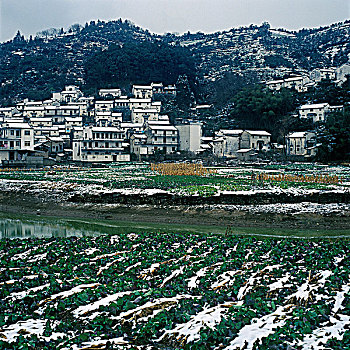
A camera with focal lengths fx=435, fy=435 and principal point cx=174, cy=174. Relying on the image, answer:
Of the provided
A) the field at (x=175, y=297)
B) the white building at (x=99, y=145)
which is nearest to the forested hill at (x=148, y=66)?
the white building at (x=99, y=145)

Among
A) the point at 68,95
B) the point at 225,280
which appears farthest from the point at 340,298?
the point at 68,95

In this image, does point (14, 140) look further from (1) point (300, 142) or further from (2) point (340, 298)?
(2) point (340, 298)

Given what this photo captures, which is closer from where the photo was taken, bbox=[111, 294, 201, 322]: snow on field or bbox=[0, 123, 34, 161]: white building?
bbox=[111, 294, 201, 322]: snow on field

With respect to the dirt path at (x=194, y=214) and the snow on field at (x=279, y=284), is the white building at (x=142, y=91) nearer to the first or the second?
the dirt path at (x=194, y=214)

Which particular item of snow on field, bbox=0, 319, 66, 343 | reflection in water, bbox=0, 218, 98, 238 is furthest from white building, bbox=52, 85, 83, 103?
snow on field, bbox=0, 319, 66, 343

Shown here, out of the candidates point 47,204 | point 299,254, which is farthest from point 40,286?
point 47,204

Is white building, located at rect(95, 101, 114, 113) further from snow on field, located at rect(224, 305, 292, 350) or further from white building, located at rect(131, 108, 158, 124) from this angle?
snow on field, located at rect(224, 305, 292, 350)
